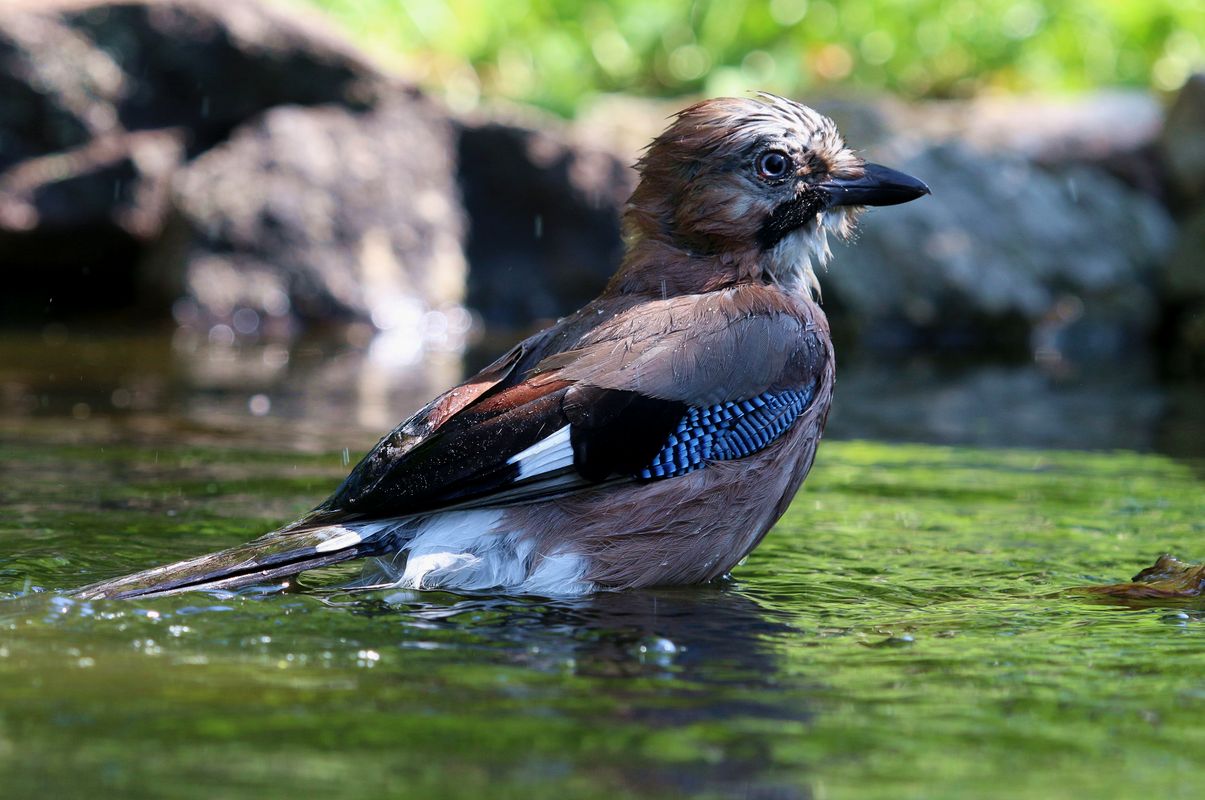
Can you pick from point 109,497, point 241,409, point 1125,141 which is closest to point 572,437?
point 109,497

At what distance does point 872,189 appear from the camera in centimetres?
541

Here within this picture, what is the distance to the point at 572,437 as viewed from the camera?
4543mm

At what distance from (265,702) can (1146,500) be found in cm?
403

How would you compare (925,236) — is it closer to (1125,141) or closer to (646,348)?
(1125,141)

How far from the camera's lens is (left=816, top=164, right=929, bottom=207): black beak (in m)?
5.40

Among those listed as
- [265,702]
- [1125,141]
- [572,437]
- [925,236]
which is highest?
[1125,141]

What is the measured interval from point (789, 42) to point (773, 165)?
8798 mm

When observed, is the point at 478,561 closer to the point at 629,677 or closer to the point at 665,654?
the point at 665,654

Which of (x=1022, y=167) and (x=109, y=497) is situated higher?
(x=1022, y=167)

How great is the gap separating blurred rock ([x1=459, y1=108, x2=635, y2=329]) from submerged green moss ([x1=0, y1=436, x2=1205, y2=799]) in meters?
6.68

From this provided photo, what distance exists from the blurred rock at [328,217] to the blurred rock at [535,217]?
0.19 m

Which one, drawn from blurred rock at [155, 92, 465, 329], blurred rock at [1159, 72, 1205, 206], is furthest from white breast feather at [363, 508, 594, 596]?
blurred rock at [1159, 72, 1205, 206]

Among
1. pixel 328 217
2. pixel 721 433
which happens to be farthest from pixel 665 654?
pixel 328 217

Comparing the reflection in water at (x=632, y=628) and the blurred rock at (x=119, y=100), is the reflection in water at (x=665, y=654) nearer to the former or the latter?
the reflection in water at (x=632, y=628)
